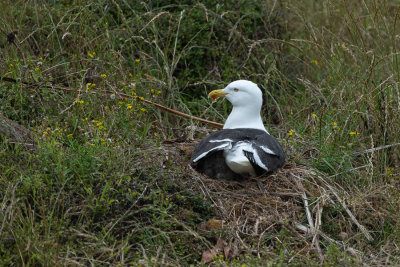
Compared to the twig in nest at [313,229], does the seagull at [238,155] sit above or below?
above

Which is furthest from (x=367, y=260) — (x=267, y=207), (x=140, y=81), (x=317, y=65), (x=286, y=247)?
(x=317, y=65)

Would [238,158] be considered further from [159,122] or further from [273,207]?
[159,122]

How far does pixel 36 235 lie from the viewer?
3.44 metres

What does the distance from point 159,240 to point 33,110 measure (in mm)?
1920

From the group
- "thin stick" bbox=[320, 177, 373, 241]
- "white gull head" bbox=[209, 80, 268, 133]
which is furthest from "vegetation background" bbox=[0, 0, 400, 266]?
"white gull head" bbox=[209, 80, 268, 133]

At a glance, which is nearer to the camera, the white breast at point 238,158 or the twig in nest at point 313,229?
the twig in nest at point 313,229

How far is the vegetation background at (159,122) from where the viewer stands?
3721 mm

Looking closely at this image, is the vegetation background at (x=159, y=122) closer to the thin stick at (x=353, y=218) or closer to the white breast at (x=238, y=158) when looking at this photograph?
the thin stick at (x=353, y=218)

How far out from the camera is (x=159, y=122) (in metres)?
5.66

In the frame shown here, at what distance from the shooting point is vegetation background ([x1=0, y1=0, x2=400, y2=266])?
3721 millimetres

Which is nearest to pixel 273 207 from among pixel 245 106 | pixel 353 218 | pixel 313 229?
pixel 313 229

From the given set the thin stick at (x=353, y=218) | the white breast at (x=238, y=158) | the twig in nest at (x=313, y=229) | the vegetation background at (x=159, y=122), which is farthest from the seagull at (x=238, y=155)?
the thin stick at (x=353, y=218)

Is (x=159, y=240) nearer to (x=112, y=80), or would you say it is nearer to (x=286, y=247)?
(x=286, y=247)

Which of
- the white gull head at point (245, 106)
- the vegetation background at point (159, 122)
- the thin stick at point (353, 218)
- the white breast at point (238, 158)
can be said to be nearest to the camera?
the vegetation background at point (159, 122)
